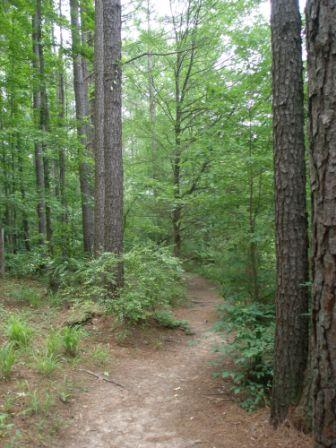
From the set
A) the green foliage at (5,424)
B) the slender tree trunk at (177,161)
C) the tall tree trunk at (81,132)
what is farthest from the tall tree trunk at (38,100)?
the green foliage at (5,424)

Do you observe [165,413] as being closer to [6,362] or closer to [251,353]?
[251,353]

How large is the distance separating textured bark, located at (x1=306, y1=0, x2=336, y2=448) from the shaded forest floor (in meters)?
1.18

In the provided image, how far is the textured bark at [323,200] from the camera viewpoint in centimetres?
204

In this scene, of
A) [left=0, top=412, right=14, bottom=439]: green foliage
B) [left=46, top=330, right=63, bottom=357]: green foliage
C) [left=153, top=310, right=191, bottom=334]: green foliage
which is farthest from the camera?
[left=153, top=310, right=191, bottom=334]: green foliage

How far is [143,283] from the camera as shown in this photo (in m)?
6.39

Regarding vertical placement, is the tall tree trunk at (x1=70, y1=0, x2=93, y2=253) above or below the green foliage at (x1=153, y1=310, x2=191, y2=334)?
above

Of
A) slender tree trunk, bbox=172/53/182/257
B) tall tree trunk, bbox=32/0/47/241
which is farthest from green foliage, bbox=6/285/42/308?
slender tree trunk, bbox=172/53/182/257

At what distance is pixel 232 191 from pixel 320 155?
3398 millimetres

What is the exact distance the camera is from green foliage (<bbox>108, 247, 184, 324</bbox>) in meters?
6.20

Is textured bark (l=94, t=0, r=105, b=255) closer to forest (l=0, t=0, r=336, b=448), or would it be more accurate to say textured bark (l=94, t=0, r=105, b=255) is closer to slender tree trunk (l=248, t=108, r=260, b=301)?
forest (l=0, t=0, r=336, b=448)

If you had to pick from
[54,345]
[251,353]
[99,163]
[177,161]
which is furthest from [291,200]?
[177,161]

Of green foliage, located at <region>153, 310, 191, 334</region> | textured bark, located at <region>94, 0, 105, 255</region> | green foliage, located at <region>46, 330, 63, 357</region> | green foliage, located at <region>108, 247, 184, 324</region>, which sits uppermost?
textured bark, located at <region>94, 0, 105, 255</region>

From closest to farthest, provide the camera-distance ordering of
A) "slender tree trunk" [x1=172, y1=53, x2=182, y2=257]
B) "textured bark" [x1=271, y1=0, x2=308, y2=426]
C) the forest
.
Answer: the forest < "textured bark" [x1=271, y1=0, x2=308, y2=426] < "slender tree trunk" [x1=172, y1=53, x2=182, y2=257]

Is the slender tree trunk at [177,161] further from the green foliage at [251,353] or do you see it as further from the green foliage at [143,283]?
the green foliage at [251,353]
